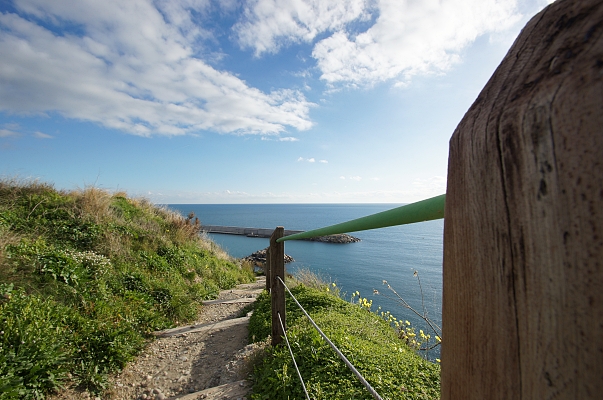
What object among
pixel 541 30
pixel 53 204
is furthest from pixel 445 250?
pixel 53 204

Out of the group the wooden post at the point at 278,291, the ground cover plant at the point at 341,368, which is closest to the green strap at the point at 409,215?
the ground cover plant at the point at 341,368

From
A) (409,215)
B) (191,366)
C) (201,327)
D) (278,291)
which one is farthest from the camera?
(201,327)

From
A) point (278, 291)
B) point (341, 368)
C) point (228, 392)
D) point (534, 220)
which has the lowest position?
point (228, 392)

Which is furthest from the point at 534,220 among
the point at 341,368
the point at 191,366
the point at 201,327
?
the point at 201,327

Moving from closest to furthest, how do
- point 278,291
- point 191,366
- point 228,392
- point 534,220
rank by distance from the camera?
point 534,220
point 228,392
point 278,291
point 191,366

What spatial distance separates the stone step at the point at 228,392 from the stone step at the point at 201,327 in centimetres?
194

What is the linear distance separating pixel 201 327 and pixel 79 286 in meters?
1.76

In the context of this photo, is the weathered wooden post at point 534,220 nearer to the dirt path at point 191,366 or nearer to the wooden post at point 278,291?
the wooden post at point 278,291

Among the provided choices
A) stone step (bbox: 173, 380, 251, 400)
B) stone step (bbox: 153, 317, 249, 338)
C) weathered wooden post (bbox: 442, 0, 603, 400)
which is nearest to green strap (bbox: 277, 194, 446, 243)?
weathered wooden post (bbox: 442, 0, 603, 400)

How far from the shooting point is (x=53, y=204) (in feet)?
23.0

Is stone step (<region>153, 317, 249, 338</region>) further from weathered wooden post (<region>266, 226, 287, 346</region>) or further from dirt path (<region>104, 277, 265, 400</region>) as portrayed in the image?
weathered wooden post (<region>266, 226, 287, 346</region>)

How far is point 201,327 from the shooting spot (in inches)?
183

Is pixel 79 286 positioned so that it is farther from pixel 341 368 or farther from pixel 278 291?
pixel 341 368

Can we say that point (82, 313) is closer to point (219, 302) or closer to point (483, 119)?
point (219, 302)
